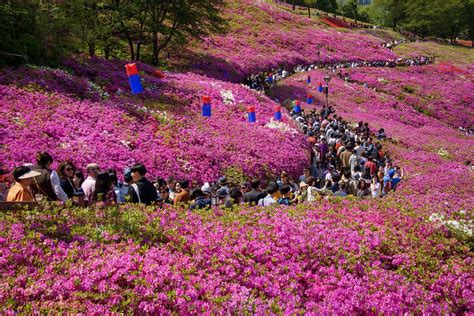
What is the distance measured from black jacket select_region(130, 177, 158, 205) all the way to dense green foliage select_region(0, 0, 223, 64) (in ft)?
32.5

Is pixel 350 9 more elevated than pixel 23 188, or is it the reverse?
pixel 350 9

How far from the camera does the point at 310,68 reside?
44875mm

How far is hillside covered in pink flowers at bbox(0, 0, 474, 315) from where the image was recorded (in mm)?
6012

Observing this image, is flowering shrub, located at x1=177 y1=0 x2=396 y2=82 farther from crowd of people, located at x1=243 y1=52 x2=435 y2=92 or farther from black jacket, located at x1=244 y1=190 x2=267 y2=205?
black jacket, located at x1=244 y1=190 x2=267 y2=205

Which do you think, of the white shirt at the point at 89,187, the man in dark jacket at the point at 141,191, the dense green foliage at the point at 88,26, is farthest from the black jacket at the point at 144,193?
the dense green foliage at the point at 88,26

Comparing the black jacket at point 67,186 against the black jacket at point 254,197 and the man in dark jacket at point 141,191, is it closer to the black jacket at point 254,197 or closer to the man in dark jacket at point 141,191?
the man in dark jacket at point 141,191

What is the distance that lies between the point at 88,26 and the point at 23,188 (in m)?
17.7

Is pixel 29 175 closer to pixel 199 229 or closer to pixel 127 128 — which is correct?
pixel 199 229

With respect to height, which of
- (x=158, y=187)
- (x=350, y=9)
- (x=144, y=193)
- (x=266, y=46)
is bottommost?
(x=158, y=187)

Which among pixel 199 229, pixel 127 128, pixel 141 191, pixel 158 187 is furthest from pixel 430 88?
pixel 141 191

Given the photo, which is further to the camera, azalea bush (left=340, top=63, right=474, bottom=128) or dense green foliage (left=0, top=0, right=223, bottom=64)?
azalea bush (left=340, top=63, right=474, bottom=128)

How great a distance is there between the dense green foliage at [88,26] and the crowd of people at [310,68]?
5755 millimetres

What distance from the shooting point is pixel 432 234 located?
8859 millimetres

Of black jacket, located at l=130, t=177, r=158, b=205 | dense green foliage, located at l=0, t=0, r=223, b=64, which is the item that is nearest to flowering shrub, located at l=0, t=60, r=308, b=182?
dense green foliage, located at l=0, t=0, r=223, b=64
